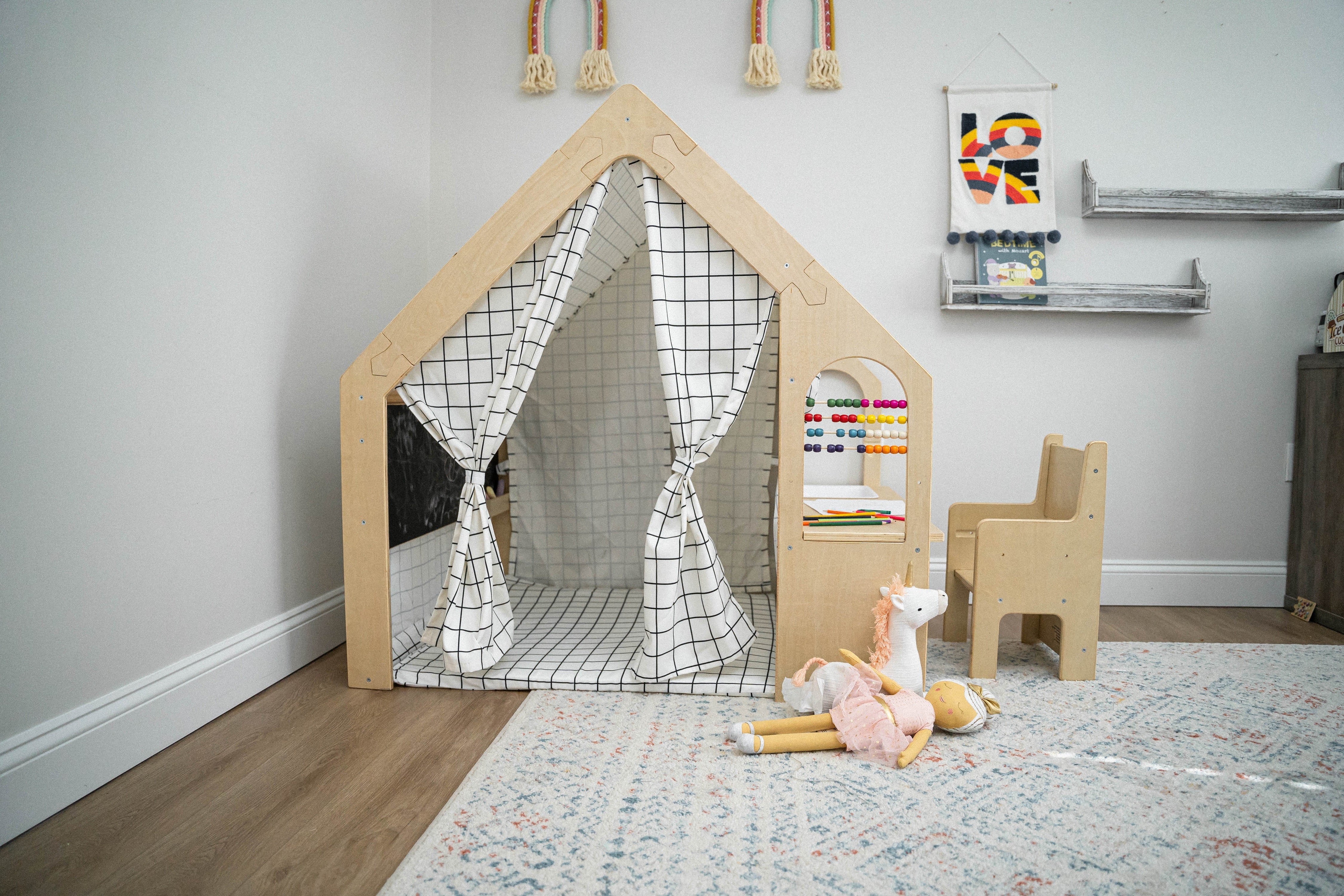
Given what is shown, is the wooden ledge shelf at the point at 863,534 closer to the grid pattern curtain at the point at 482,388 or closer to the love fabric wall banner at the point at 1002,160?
the grid pattern curtain at the point at 482,388

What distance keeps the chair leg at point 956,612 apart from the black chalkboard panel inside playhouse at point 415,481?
1.49 metres

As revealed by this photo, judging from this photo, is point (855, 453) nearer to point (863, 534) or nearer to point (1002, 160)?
point (863, 534)

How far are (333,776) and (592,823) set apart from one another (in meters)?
0.57

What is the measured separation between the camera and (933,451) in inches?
120

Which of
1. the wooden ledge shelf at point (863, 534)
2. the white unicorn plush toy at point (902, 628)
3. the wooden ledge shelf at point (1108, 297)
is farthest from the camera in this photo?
the wooden ledge shelf at point (1108, 297)

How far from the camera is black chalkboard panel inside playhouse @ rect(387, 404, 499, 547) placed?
2205 millimetres

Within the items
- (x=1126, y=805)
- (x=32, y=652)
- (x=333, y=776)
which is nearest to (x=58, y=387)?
(x=32, y=652)

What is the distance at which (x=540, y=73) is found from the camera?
115 inches

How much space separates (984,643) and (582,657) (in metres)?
1.12

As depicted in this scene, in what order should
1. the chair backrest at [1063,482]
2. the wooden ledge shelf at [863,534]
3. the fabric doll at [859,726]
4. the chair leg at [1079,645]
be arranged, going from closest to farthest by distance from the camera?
1. the fabric doll at [859,726]
2. the wooden ledge shelf at [863,534]
3. the chair leg at [1079,645]
4. the chair backrest at [1063,482]

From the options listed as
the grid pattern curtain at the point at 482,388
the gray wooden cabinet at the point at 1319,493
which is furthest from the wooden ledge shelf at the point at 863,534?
the gray wooden cabinet at the point at 1319,493

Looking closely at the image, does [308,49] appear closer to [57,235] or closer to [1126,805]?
[57,235]

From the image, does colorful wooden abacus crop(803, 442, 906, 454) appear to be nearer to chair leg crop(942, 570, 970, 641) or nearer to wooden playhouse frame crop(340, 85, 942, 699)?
wooden playhouse frame crop(340, 85, 942, 699)

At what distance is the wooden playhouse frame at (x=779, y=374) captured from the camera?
1916mm
